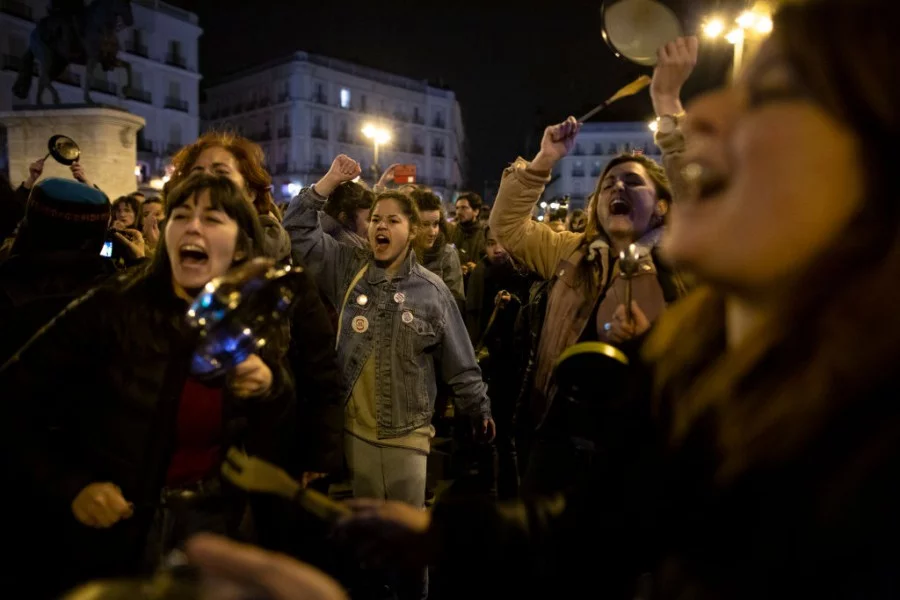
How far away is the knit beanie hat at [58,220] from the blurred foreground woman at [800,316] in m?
3.13

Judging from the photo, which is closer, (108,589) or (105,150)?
(108,589)

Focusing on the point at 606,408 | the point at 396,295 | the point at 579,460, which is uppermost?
the point at 396,295

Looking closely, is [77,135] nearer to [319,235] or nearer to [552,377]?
[319,235]

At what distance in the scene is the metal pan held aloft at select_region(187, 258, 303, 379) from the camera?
177cm

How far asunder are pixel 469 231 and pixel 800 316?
877cm

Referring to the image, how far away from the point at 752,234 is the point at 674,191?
2.12 meters

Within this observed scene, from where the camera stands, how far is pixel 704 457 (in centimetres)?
125

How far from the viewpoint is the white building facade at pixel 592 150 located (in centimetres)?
8425

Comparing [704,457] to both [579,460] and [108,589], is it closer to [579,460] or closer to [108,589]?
[108,589]

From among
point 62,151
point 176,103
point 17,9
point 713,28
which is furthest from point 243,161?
point 176,103

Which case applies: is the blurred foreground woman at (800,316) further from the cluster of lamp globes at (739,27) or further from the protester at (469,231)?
the protester at (469,231)

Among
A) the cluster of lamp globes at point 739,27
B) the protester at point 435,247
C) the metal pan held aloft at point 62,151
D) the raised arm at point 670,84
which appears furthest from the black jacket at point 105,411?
the metal pan held aloft at point 62,151

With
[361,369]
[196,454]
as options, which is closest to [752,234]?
[196,454]

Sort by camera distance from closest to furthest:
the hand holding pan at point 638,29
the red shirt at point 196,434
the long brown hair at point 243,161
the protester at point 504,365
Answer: the red shirt at point 196,434 < the hand holding pan at point 638,29 < the long brown hair at point 243,161 < the protester at point 504,365
